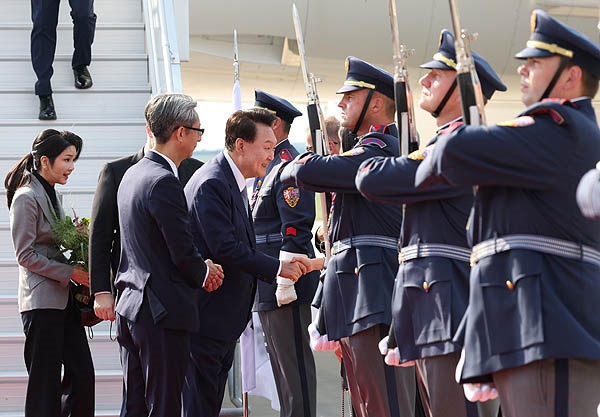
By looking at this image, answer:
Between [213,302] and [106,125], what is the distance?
2895 millimetres

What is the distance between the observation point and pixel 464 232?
303cm

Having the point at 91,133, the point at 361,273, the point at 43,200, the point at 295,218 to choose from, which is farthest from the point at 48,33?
the point at 361,273

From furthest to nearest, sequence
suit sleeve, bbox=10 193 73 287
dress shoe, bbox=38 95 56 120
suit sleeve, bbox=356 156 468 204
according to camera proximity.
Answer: dress shoe, bbox=38 95 56 120 → suit sleeve, bbox=10 193 73 287 → suit sleeve, bbox=356 156 468 204

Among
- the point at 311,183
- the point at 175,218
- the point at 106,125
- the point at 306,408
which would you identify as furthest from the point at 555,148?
the point at 106,125

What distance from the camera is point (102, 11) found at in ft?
25.5

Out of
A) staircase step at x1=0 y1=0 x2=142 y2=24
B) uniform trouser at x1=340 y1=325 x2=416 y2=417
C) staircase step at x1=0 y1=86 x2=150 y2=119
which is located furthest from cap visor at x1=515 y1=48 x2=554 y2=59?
staircase step at x1=0 y1=0 x2=142 y2=24

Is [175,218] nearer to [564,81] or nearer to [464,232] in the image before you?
[464,232]

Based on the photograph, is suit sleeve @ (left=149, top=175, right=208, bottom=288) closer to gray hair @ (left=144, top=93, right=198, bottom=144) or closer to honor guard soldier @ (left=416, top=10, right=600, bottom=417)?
gray hair @ (left=144, top=93, right=198, bottom=144)

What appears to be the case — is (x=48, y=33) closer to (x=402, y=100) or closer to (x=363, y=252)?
(x=363, y=252)

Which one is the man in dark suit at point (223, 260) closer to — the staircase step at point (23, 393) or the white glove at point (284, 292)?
the white glove at point (284, 292)

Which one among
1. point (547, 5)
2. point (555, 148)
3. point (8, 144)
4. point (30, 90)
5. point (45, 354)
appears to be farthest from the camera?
point (547, 5)

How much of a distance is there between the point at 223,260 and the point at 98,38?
13.2 ft

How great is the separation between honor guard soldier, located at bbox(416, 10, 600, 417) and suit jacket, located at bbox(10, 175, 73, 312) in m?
2.60

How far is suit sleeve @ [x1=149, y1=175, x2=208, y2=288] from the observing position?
3.53m
